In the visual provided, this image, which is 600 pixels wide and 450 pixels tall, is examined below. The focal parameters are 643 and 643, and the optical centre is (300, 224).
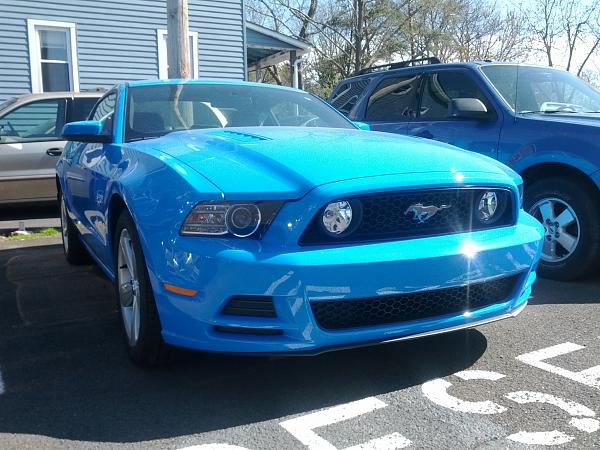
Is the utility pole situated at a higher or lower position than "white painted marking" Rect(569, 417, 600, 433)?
higher

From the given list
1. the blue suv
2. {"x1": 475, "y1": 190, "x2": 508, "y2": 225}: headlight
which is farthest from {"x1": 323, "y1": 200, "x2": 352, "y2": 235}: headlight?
the blue suv

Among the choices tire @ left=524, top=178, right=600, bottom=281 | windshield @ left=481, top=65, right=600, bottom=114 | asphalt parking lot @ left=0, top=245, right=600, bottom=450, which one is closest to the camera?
asphalt parking lot @ left=0, top=245, right=600, bottom=450

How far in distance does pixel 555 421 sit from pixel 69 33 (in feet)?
41.2

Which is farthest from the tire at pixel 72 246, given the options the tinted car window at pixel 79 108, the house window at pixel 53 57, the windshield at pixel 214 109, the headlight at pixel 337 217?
the house window at pixel 53 57

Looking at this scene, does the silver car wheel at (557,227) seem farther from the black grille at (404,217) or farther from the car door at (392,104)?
the black grille at (404,217)

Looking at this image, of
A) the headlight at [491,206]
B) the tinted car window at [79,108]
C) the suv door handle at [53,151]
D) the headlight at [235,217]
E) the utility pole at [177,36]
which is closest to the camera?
the headlight at [235,217]

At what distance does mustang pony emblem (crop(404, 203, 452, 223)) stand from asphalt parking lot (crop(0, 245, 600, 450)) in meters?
0.79

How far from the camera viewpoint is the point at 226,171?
290 cm

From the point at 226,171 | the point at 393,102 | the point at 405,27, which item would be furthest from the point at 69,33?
the point at 405,27

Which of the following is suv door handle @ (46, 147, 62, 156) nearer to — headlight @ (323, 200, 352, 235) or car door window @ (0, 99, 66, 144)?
car door window @ (0, 99, 66, 144)

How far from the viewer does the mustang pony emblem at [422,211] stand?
9.57 ft

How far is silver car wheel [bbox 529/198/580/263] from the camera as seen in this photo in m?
4.82

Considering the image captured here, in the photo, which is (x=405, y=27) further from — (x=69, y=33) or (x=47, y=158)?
(x=47, y=158)

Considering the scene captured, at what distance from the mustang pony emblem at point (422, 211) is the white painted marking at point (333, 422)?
2.78 ft
